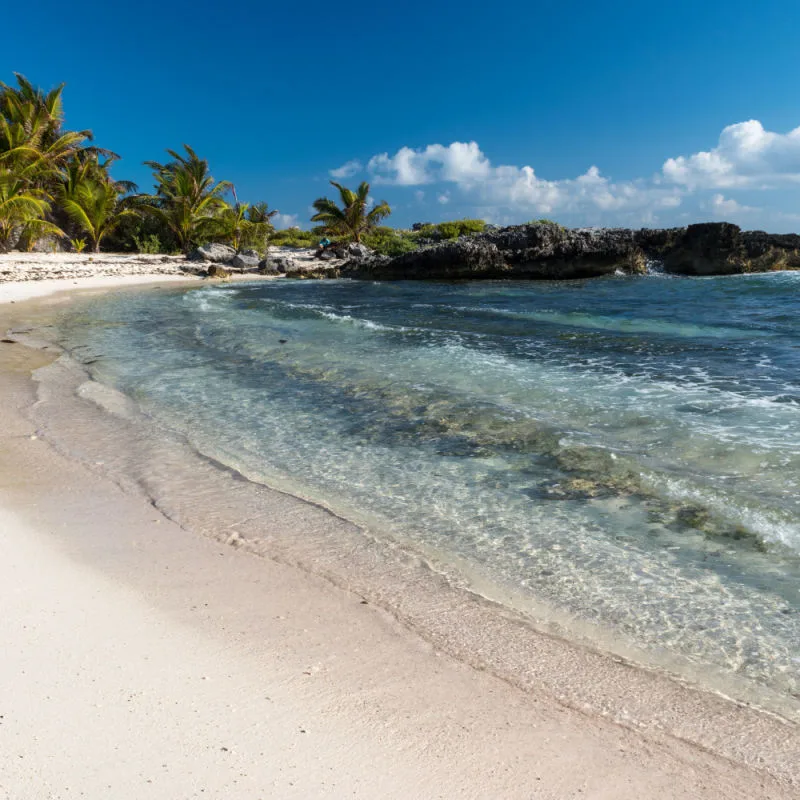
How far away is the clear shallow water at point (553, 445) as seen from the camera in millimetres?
3672

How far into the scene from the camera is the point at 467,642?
3127 mm

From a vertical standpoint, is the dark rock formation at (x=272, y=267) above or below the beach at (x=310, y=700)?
above

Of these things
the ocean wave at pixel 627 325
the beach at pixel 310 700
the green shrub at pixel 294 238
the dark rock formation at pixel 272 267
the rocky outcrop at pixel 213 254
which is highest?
the green shrub at pixel 294 238

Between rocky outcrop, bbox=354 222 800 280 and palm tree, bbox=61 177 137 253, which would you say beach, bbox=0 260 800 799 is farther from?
palm tree, bbox=61 177 137 253

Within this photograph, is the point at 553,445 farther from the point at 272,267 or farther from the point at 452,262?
the point at 272,267

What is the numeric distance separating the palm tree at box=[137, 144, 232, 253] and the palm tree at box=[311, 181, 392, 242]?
7290 mm

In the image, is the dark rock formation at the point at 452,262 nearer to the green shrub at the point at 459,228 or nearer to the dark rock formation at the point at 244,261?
the dark rock formation at the point at 244,261

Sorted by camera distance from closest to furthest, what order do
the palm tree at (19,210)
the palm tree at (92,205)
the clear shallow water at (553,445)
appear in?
the clear shallow water at (553,445), the palm tree at (19,210), the palm tree at (92,205)

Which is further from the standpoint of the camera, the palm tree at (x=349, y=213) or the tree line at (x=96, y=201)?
the palm tree at (x=349, y=213)

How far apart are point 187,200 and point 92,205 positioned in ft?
19.3

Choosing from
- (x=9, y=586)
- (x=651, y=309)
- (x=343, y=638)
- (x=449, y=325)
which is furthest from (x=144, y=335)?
(x=651, y=309)

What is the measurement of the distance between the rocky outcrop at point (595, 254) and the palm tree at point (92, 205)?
20350 mm

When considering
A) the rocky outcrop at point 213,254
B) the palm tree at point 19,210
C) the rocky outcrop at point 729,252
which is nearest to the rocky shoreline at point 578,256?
the rocky outcrop at point 729,252

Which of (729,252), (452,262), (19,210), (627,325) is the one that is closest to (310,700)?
(627,325)
